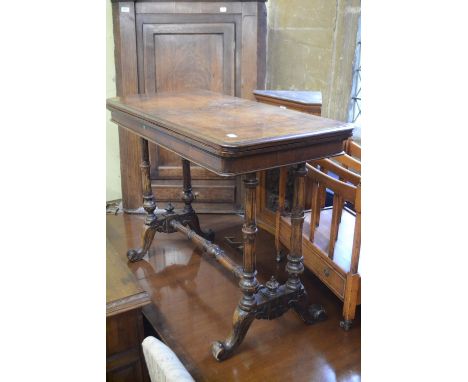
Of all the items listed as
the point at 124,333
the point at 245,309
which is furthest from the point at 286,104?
the point at 124,333

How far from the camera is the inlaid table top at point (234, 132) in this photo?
1.48m

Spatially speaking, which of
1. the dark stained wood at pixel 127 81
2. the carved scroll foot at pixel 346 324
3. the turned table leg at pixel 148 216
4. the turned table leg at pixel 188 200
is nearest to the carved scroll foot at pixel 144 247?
the turned table leg at pixel 148 216

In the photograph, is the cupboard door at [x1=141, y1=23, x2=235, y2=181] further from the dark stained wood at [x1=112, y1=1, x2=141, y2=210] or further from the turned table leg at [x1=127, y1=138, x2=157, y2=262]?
the turned table leg at [x1=127, y1=138, x2=157, y2=262]

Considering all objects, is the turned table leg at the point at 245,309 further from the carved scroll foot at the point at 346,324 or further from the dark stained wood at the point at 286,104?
the dark stained wood at the point at 286,104

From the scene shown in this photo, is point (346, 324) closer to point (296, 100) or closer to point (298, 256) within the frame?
point (298, 256)

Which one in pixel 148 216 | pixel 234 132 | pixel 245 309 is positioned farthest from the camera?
pixel 148 216

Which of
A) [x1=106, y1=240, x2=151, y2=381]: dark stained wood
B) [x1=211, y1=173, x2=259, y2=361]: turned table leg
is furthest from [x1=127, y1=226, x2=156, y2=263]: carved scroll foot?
[x1=211, y1=173, x2=259, y2=361]: turned table leg

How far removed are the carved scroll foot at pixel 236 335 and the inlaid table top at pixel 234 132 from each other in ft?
2.06

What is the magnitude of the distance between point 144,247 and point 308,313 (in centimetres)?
101

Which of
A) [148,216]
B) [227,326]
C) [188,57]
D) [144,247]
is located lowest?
[227,326]

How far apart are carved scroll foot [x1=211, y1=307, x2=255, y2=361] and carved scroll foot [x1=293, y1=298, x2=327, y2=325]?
0.26 m

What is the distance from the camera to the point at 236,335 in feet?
5.94
